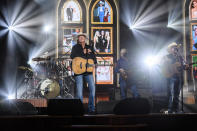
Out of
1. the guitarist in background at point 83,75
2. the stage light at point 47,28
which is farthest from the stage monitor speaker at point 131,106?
the stage light at point 47,28

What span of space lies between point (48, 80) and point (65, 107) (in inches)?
213

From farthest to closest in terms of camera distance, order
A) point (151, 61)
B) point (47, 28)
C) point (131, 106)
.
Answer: point (47, 28)
point (151, 61)
point (131, 106)

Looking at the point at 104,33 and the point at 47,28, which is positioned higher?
the point at 47,28

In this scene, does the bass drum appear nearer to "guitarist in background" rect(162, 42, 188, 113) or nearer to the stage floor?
"guitarist in background" rect(162, 42, 188, 113)

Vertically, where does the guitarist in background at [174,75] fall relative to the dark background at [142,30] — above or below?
below

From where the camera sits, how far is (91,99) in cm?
627

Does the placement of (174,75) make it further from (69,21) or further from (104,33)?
(69,21)

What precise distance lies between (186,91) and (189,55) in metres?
1.33

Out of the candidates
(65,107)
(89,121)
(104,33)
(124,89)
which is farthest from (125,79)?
(65,107)

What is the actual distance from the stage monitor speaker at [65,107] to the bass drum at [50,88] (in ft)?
17.0

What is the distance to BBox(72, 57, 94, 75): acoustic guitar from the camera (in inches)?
252

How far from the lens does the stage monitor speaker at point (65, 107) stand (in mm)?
3807

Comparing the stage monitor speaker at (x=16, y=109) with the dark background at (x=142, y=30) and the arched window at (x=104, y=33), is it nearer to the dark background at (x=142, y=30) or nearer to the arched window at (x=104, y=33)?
the dark background at (x=142, y=30)

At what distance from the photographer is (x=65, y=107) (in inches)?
151
